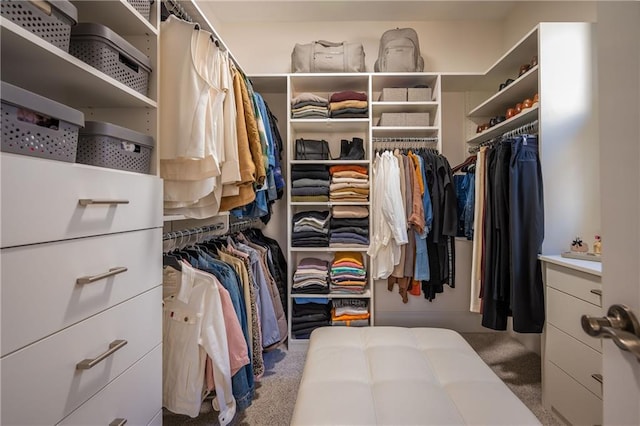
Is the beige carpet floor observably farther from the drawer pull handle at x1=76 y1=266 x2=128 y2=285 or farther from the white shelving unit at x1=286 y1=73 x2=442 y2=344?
the drawer pull handle at x1=76 y1=266 x2=128 y2=285

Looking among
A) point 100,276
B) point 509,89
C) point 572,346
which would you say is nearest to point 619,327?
point 100,276

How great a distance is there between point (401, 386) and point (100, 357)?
1.01 meters

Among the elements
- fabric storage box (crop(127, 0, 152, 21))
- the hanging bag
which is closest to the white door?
fabric storage box (crop(127, 0, 152, 21))

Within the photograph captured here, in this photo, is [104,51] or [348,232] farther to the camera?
[348,232]

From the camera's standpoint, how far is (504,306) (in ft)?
5.74

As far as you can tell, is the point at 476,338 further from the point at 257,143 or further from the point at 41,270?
the point at 41,270

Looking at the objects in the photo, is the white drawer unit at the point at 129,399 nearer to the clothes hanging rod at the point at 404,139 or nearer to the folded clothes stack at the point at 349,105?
the folded clothes stack at the point at 349,105

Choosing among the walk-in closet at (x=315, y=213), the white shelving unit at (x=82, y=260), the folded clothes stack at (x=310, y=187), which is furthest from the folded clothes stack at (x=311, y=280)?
the white shelving unit at (x=82, y=260)

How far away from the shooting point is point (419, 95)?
239 centimetres

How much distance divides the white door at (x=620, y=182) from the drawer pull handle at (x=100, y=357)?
1.14 metres

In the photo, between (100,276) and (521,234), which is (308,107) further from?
(100,276)

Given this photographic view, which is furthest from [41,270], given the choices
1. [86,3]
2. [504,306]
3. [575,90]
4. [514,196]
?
[575,90]

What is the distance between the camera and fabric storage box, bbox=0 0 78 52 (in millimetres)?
678

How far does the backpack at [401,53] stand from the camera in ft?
7.85
